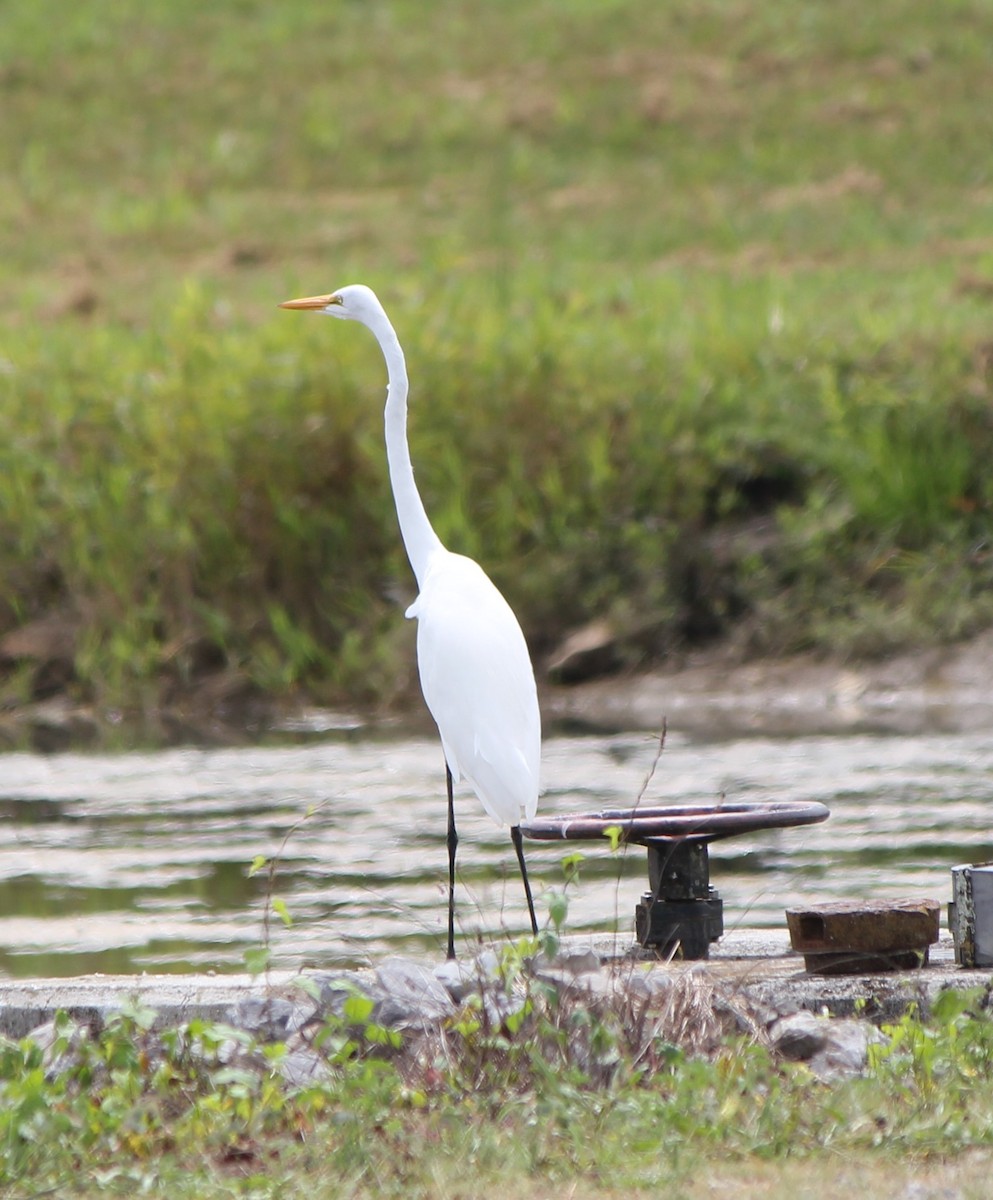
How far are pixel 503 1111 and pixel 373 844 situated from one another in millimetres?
4695

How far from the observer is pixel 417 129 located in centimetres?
2506

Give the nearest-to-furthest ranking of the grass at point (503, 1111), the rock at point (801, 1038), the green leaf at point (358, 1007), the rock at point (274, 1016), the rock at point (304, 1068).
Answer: the grass at point (503, 1111) → the green leaf at point (358, 1007) → the rock at point (304, 1068) → the rock at point (801, 1038) → the rock at point (274, 1016)

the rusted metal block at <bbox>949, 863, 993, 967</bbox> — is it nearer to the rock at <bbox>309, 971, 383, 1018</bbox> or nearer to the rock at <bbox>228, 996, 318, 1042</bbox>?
the rock at <bbox>309, 971, 383, 1018</bbox>

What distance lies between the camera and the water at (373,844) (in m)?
7.20

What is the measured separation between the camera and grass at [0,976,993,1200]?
12.8 feet

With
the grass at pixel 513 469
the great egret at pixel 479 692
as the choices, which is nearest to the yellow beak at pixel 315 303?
the great egret at pixel 479 692

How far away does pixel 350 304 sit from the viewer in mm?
6543

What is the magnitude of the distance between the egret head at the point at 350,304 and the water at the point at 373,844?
1.53 meters

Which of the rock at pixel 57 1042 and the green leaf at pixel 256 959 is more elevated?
the green leaf at pixel 256 959

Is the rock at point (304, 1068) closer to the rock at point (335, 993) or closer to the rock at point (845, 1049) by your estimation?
the rock at point (335, 993)

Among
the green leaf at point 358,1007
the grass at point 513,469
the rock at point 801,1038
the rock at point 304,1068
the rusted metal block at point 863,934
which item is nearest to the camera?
the green leaf at point 358,1007

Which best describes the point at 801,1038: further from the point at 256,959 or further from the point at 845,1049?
the point at 256,959

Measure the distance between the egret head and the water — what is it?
5.03ft

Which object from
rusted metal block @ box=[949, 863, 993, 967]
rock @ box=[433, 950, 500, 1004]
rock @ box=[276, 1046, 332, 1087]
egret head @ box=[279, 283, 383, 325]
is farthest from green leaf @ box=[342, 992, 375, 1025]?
egret head @ box=[279, 283, 383, 325]
